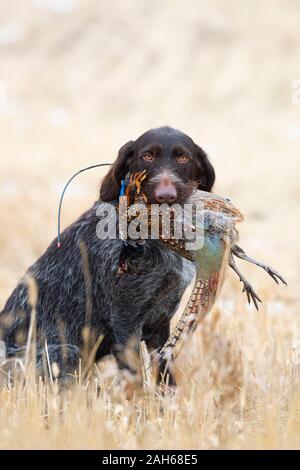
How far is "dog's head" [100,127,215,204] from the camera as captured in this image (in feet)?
12.0

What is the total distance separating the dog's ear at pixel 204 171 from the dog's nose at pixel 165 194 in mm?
557

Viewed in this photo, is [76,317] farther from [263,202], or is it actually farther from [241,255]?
[263,202]

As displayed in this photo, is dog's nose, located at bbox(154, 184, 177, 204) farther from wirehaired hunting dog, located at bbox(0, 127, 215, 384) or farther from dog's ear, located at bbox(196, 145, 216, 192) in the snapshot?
dog's ear, located at bbox(196, 145, 216, 192)

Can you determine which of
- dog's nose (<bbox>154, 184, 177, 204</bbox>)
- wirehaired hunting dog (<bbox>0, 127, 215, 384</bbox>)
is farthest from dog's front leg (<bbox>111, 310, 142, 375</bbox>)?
dog's nose (<bbox>154, 184, 177, 204</bbox>)

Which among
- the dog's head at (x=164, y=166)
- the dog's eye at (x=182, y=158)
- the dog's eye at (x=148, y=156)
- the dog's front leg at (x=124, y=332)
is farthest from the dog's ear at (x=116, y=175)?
the dog's front leg at (x=124, y=332)

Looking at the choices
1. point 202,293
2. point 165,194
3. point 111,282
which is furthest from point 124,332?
point 165,194

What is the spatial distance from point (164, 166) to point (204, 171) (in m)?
0.38

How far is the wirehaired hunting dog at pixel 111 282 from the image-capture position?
395 cm

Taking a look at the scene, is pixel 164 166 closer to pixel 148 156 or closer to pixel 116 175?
pixel 148 156

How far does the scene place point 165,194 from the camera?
3486mm

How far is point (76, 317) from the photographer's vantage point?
416cm

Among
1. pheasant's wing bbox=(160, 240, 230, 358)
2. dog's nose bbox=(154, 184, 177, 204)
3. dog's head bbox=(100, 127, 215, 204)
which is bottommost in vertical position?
pheasant's wing bbox=(160, 240, 230, 358)

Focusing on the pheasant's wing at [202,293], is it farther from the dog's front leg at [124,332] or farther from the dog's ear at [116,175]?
the dog's ear at [116,175]
